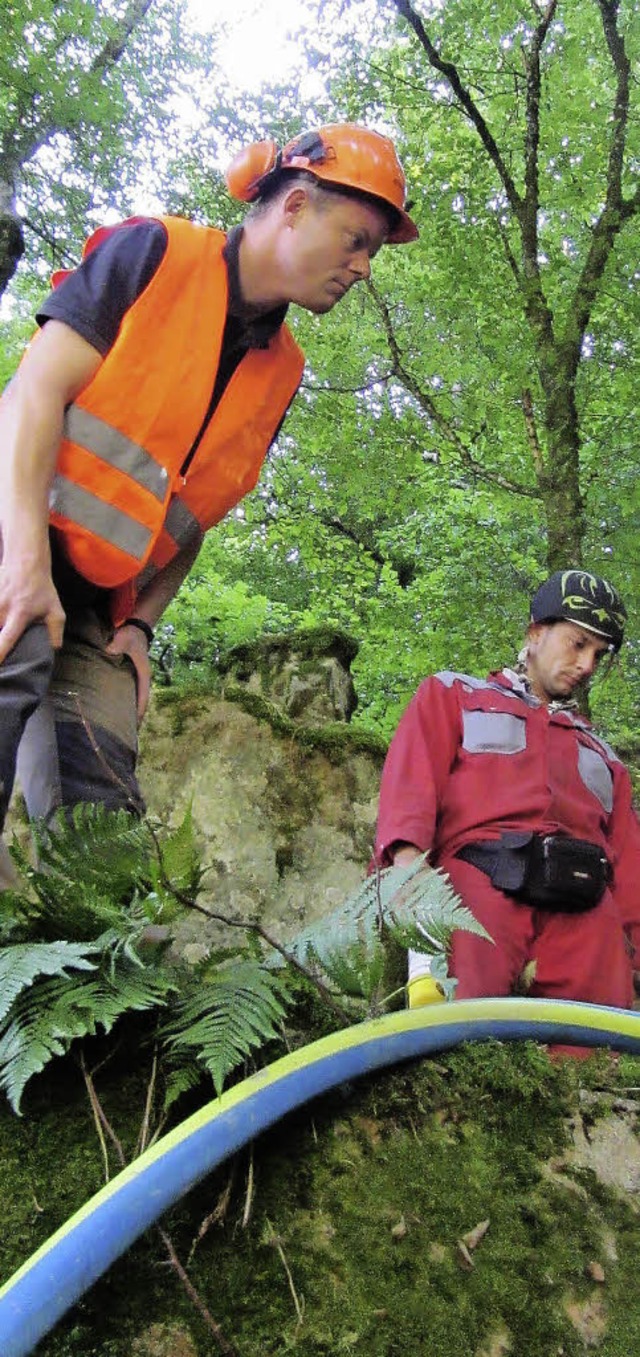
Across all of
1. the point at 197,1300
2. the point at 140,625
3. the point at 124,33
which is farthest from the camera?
the point at 124,33

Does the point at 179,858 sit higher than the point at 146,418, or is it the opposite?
the point at 146,418

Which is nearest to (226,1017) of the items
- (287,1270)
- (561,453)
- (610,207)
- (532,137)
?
(287,1270)

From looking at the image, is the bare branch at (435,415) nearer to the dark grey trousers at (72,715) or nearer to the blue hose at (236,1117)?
the dark grey trousers at (72,715)

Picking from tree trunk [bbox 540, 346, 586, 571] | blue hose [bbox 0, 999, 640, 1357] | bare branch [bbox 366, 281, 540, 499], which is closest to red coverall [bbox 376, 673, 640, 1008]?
blue hose [bbox 0, 999, 640, 1357]

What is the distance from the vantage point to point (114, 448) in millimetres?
2051

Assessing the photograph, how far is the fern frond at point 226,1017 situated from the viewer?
1.12m

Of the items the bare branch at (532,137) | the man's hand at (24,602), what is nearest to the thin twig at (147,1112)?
the man's hand at (24,602)

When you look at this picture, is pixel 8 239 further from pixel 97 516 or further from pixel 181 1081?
pixel 181 1081

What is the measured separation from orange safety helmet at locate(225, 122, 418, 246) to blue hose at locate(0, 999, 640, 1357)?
2.03 metres

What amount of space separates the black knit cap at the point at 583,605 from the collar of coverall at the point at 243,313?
190cm

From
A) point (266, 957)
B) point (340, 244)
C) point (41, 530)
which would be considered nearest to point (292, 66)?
point (340, 244)

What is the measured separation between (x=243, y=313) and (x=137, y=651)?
985mm

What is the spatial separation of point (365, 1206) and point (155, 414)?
5.66 ft

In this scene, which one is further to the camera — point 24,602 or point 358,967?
point 24,602
